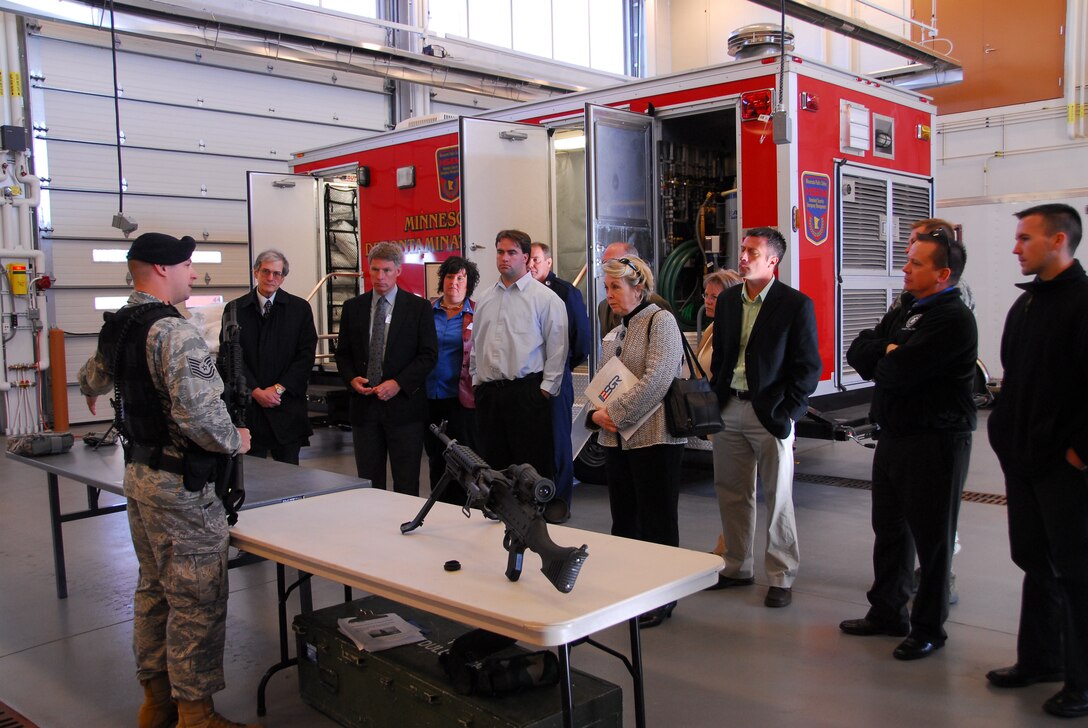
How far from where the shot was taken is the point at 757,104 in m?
5.50

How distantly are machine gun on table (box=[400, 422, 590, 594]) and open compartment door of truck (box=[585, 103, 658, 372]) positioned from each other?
10.2 ft

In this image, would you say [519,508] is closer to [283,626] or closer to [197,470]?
[197,470]

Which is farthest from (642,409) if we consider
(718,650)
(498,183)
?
(498,183)

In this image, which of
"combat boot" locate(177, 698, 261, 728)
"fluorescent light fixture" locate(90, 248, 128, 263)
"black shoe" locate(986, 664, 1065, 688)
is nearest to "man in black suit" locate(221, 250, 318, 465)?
"combat boot" locate(177, 698, 261, 728)

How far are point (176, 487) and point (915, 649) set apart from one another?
2670 millimetres

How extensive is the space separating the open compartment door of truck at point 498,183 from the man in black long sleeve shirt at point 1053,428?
12.9 feet

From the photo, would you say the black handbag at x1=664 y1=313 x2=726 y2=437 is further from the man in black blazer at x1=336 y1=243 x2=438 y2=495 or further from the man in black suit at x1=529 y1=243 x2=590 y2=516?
the man in black blazer at x1=336 y1=243 x2=438 y2=495

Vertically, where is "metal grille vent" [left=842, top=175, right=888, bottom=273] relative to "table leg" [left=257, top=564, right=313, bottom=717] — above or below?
above

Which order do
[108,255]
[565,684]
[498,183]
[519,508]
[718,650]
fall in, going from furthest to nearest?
[108,255]
[498,183]
[718,650]
[519,508]
[565,684]

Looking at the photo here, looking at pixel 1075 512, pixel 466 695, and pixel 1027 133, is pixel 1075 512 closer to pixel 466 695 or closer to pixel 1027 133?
pixel 466 695

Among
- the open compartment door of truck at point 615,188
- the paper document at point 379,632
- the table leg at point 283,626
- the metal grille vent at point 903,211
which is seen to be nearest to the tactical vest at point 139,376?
the table leg at point 283,626

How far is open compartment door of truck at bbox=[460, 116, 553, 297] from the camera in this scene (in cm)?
623

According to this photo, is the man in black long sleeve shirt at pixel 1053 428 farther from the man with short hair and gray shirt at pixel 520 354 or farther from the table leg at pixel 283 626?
the table leg at pixel 283 626

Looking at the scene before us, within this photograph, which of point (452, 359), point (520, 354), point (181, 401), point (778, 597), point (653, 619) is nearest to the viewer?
point (181, 401)
